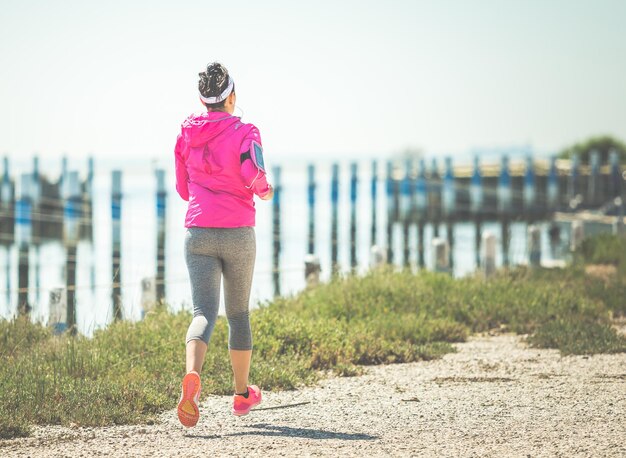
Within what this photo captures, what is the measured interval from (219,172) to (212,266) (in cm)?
50

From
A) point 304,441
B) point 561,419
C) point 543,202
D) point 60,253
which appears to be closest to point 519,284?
point 561,419

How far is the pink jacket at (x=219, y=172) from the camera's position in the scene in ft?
18.9

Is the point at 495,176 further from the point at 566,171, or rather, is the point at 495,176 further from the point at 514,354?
the point at 514,354

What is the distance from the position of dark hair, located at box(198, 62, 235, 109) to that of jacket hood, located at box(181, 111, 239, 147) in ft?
0.26

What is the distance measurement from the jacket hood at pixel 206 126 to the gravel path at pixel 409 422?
62.6 inches

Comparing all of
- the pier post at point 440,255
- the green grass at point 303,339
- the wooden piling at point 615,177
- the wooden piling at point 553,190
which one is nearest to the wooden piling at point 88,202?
the wooden piling at point 553,190

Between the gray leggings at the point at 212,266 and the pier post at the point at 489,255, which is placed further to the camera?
the pier post at the point at 489,255

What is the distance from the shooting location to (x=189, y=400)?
18.1 feet

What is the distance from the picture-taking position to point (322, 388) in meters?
7.37

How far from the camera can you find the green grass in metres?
6.52

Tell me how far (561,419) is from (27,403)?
10.1ft

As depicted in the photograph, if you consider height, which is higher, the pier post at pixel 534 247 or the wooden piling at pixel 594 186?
the wooden piling at pixel 594 186

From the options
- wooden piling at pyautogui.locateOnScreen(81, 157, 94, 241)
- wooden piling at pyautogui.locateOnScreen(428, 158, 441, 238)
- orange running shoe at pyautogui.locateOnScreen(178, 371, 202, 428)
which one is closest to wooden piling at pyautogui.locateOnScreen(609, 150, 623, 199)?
wooden piling at pyautogui.locateOnScreen(428, 158, 441, 238)

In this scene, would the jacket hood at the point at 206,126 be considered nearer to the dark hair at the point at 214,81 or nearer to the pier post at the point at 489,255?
the dark hair at the point at 214,81
